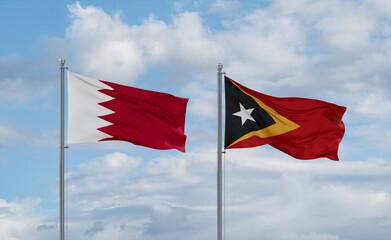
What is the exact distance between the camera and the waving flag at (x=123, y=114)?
24812mm

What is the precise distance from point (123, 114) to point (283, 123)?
7.01m

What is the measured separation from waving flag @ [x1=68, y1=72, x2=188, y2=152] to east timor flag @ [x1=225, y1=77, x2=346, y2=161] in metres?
2.18

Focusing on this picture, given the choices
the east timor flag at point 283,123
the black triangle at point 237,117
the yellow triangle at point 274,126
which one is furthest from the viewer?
the yellow triangle at point 274,126

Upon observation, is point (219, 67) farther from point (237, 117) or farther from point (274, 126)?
point (274, 126)

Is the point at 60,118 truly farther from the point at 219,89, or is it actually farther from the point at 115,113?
the point at 219,89

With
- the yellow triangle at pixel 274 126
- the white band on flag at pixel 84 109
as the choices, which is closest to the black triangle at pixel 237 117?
the yellow triangle at pixel 274 126

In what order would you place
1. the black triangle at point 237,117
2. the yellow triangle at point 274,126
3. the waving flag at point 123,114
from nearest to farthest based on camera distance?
the waving flag at point 123,114
the black triangle at point 237,117
the yellow triangle at point 274,126

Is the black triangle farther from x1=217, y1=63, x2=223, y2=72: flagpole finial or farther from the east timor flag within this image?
x1=217, y1=63, x2=223, y2=72: flagpole finial

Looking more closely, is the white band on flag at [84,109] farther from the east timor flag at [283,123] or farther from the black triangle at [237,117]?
the east timor flag at [283,123]

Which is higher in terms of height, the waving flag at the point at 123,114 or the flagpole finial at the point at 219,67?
the flagpole finial at the point at 219,67

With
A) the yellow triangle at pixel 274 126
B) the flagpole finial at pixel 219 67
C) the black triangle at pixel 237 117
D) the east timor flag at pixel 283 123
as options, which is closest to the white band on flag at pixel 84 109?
the flagpole finial at pixel 219 67

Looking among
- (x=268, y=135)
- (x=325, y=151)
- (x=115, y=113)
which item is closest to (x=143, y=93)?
(x=115, y=113)

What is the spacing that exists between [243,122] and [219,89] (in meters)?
1.75

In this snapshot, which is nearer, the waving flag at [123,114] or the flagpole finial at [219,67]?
the waving flag at [123,114]
